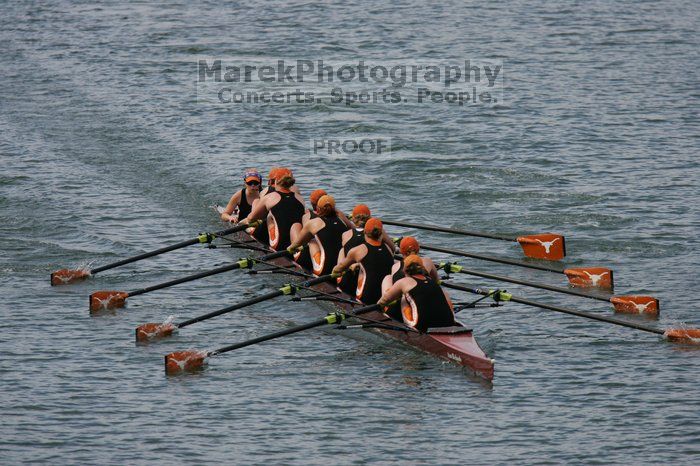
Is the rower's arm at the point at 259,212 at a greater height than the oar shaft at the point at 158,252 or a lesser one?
greater

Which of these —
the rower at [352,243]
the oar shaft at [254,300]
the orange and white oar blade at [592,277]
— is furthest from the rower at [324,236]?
the orange and white oar blade at [592,277]

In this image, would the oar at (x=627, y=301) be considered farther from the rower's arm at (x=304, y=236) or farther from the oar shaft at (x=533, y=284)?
the rower's arm at (x=304, y=236)

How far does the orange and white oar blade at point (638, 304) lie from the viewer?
87.5ft

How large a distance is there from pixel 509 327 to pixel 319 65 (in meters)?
28.2

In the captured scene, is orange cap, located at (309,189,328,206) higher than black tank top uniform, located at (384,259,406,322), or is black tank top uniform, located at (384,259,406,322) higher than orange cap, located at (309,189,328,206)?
orange cap, located at (309,189,328,206)

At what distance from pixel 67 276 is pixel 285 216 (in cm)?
560

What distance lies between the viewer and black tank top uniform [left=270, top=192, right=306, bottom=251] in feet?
96.9

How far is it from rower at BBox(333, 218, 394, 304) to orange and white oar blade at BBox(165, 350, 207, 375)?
384 centimetres

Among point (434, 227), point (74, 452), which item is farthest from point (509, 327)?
point (74, 452)

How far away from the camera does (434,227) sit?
31.4m

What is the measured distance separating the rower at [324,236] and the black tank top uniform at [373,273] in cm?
188

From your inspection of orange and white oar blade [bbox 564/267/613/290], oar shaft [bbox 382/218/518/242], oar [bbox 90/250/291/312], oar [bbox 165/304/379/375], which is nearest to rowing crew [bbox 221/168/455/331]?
oar [bbox 165/304/379/375]

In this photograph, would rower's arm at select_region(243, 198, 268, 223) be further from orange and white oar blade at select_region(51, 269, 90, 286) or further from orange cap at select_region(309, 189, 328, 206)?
orange and white oar blade at select_region(51, 269, 90, 286)

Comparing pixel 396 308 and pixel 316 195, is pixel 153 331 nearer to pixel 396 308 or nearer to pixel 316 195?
pixel 396 308
